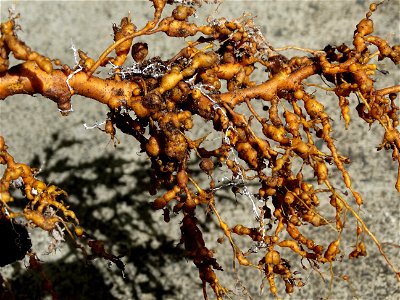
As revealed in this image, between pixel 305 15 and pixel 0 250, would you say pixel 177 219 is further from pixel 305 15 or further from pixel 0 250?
pixel 305 15

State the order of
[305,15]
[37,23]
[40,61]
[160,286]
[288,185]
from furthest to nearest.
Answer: [37,23] → [305,15] → [160,286] → [288,185] → [40,61]

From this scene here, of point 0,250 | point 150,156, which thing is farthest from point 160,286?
point 150,156

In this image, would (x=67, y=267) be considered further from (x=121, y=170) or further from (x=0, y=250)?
(x=0, y=250)

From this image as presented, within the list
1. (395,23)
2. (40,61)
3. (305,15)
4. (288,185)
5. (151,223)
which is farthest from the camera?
(305,15)

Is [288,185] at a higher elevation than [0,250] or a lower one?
higher

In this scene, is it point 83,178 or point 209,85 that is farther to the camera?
point 83,178

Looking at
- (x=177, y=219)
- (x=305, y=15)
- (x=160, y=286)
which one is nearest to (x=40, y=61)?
(x=160, y=286)

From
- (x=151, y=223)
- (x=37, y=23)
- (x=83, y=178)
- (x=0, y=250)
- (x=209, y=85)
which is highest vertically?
(x=37, y=23)
